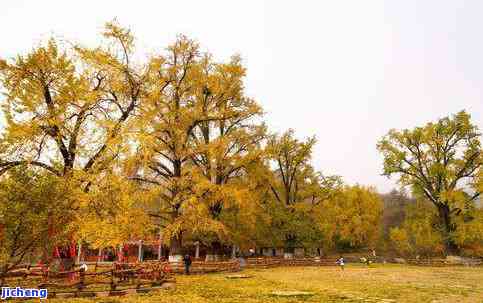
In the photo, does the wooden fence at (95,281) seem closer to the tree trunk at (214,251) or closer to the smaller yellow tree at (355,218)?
the tree trunk at (214,251)

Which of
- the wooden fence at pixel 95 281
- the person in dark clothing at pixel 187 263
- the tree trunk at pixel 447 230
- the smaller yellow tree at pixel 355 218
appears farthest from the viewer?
the smaller yellow tree at pixel 355 218

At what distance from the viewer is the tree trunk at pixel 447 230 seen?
142ft

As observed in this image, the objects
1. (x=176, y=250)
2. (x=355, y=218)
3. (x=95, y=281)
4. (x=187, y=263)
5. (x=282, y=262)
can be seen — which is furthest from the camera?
(x=355, y=218)

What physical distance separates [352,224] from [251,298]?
1828 inches

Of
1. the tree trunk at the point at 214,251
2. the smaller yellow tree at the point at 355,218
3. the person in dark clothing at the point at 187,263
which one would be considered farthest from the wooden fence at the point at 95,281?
the smaller yellow tree at the point at 355,218

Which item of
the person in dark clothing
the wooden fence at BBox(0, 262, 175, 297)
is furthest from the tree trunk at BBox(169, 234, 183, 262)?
the wooden fence at BBox(0, 262, 175, 297)

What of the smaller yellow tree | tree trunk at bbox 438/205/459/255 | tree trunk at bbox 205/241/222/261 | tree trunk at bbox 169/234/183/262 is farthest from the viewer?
the smaller yellow tree

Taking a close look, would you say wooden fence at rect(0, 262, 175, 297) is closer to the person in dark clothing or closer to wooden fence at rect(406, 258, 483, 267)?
the person in dark clothing

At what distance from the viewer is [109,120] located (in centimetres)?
2277

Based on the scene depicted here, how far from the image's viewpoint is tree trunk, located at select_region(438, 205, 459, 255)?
43344 mm

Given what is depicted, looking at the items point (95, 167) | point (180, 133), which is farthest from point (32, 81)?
point (180, 133)

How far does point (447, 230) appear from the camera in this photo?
4388cm

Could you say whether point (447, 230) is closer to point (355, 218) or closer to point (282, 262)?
point (355, 218)

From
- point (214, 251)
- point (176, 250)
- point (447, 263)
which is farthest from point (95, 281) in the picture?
point (447, 263)
